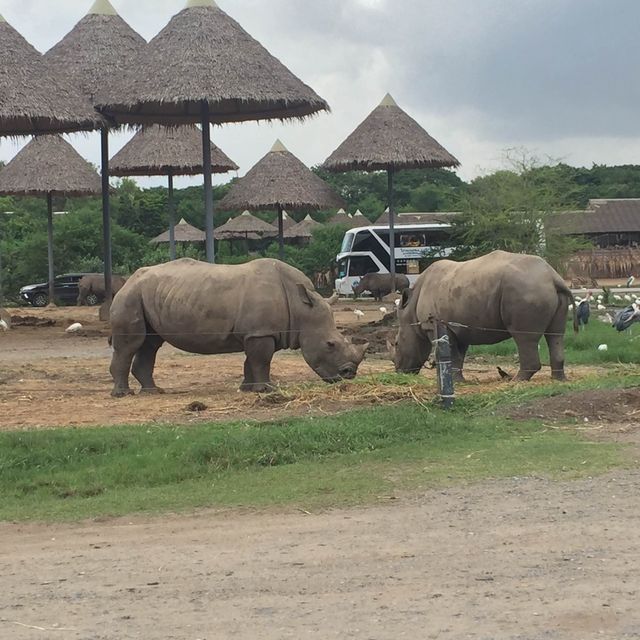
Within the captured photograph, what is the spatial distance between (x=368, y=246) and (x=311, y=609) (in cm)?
3436

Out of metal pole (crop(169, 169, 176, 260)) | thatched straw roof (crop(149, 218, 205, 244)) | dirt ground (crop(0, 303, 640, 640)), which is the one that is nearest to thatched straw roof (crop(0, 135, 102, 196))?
metal pole (crop(169, 169, 176, 260))

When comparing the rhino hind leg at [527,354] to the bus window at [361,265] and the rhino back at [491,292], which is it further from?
the bus window at [361,265]

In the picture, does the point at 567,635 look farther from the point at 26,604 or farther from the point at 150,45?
the point at 150,45

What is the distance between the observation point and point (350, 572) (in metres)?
5.33

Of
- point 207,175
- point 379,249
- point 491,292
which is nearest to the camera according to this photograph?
point 491,292

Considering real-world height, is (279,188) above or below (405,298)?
above

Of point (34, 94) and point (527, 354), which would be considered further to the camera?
point (34, 94)

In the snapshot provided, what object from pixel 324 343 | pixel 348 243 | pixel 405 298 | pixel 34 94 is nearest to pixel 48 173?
pixel 34 94

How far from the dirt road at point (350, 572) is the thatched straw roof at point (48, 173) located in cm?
2437

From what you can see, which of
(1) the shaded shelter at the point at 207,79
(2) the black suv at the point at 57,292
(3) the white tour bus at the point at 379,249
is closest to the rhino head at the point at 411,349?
(1) the shaded shelter at the point at 207,79

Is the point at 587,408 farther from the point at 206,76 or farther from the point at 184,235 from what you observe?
the point at 184,235

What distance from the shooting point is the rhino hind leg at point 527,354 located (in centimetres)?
1198

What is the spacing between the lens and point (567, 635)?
4406 mm

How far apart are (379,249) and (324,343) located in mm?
27200
